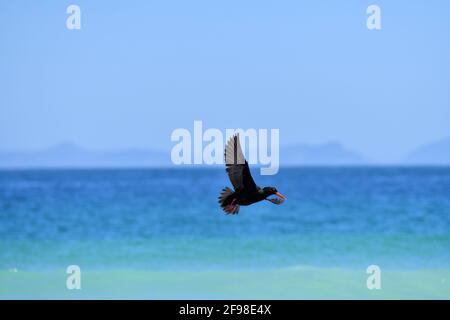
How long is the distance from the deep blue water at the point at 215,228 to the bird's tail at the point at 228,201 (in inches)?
250

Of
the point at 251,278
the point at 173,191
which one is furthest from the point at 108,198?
the point at 251,278

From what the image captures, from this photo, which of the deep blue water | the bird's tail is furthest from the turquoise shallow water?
the bird's tail

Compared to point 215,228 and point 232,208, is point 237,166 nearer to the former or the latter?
point 232,208

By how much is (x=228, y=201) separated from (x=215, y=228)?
11690mm

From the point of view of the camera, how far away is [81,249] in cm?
1395

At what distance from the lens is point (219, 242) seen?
14594mm

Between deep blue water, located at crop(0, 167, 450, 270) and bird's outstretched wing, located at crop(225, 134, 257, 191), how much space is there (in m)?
6.41

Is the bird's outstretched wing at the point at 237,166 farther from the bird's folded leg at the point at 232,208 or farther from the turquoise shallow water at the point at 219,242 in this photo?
the turquoise shallow water at the point at 219,242

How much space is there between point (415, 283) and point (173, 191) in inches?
592

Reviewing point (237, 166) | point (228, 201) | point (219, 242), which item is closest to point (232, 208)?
point (228, 201)

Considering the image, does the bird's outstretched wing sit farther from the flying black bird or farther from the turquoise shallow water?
the turquoise shallow water

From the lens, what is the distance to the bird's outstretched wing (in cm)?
475

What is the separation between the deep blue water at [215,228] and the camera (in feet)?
40.6

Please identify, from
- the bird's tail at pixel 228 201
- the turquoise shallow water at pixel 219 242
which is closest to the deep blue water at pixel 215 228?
the turquoise shallow water at pixel 219 242
